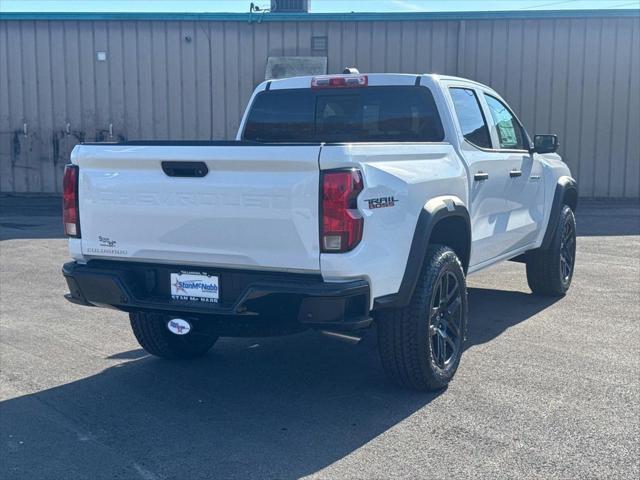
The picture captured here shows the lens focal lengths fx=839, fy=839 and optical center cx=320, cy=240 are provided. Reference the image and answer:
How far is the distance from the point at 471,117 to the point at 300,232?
260 centimetres

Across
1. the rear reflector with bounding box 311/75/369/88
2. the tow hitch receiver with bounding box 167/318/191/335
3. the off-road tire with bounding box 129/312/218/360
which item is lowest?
the off-road tire with bounding box 129/312/218/360

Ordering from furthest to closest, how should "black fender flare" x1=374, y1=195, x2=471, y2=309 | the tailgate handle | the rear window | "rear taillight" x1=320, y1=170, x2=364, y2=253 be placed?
1. the rear window
2. "black fender flare" x1=374, y1=195, x2=471, y2=309
3. the tailgate handle
4. "rear taillight" x1=320, y1=170, x2=364, y2=253

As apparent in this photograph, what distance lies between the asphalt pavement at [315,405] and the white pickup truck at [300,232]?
40 centimetres

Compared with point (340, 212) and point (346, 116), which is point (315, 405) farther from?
point (346, 116)

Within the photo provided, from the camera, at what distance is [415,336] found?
497cm

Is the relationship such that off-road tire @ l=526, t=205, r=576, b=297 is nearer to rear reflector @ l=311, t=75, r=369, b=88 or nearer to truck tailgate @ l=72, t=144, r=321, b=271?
rear reflector @ l=311, t=75, r=369, b=88

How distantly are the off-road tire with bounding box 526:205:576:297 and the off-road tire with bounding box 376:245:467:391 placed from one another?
3.06 m

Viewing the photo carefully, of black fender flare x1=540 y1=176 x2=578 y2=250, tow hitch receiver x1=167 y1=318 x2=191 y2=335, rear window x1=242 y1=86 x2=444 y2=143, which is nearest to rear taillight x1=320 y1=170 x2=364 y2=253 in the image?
tow hitch receiver x1=167 y1=318 x2=191 y2=335

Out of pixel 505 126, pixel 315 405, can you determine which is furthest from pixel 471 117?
pixel 315 405

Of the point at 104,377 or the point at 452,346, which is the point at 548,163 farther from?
the point at 104,377

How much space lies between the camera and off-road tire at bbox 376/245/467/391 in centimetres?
497

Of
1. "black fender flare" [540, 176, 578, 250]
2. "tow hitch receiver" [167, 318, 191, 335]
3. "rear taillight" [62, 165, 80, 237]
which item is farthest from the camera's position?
"black fender flare" [540, 176, 578, 250]

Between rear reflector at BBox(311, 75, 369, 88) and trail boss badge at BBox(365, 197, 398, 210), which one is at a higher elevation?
rear reflector at BBox(311, 75, 369, 88)

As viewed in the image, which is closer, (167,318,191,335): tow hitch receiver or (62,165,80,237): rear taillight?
(167,318,191,335): tow hitch receiver
